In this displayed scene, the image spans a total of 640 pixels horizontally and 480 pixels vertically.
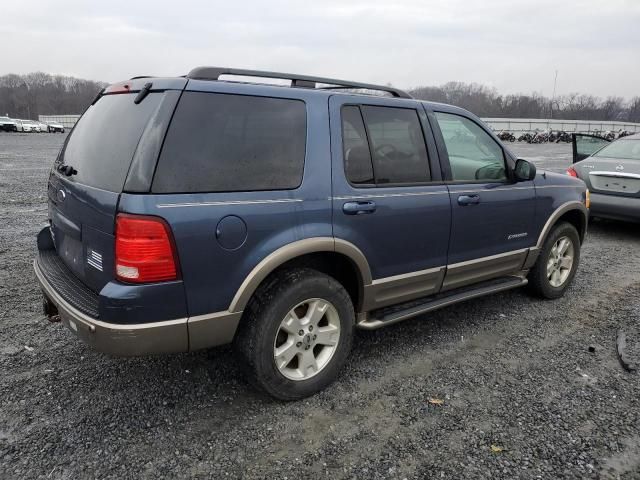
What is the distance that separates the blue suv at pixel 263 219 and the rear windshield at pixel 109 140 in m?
0.01

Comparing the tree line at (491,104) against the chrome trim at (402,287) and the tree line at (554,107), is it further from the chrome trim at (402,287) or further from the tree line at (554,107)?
the chrome trim at (402,287)

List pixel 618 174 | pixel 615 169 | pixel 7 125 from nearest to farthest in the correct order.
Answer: pixel 618 174 → pixel 615 169 → pixel 7 125

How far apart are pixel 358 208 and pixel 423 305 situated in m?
1.05

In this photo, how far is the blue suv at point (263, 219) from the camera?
2.50m

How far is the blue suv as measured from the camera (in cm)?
250

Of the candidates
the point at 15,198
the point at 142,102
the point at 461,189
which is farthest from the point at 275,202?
the point at 15,198

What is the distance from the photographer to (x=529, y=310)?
4.73 m

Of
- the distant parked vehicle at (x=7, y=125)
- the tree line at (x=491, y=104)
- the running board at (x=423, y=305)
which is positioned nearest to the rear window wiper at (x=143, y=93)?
the running board at (x=423, y=305)

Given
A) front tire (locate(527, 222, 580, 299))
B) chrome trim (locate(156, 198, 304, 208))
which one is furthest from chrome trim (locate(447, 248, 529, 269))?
chrome trim (locate(156, 198, 304, 208))

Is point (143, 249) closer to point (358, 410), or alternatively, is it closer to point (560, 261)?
point (358, 410)

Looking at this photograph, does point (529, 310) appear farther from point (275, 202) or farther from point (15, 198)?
point (15, 198)

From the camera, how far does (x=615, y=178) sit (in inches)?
290

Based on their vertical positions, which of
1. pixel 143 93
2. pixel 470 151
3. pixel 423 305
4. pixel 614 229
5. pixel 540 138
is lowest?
pixel 614 229

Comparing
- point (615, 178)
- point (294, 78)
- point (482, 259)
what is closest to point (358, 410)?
point (482, 259)
